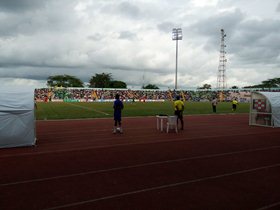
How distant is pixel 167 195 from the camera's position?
5949mm

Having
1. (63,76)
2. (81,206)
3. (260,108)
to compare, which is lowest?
(81,206)

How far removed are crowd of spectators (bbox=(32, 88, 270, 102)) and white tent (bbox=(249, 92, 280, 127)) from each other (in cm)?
5504

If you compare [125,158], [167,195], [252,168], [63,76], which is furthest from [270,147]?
[63,76]

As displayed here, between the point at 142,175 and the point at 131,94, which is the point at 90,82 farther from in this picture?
the point at 142,175

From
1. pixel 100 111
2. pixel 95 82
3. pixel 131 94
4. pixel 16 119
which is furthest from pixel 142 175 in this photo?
pixel 95 82

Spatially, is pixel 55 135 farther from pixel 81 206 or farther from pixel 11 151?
pixel 81 206

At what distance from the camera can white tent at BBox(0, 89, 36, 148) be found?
1112 cm

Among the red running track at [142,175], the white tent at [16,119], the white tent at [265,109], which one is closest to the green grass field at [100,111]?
the white tent at [265,109]

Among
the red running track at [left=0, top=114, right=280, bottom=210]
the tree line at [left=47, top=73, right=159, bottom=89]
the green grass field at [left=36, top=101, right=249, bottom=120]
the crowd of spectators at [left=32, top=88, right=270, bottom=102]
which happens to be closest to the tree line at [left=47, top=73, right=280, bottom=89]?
the tree line at [left=47, top=73, right=159, bottom=89]

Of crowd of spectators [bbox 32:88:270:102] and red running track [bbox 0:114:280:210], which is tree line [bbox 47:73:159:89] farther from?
red running track [bbox 0:114:280:210]

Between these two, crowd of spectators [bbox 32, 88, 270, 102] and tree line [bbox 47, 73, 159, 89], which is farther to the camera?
tree line [bbox 47, 73, 159, 89]

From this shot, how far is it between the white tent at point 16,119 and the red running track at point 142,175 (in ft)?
2.04

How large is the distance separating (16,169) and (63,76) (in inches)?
4577

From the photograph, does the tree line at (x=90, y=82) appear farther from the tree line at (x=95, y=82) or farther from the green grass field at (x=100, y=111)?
the green grass field at (x=100, y=111)
